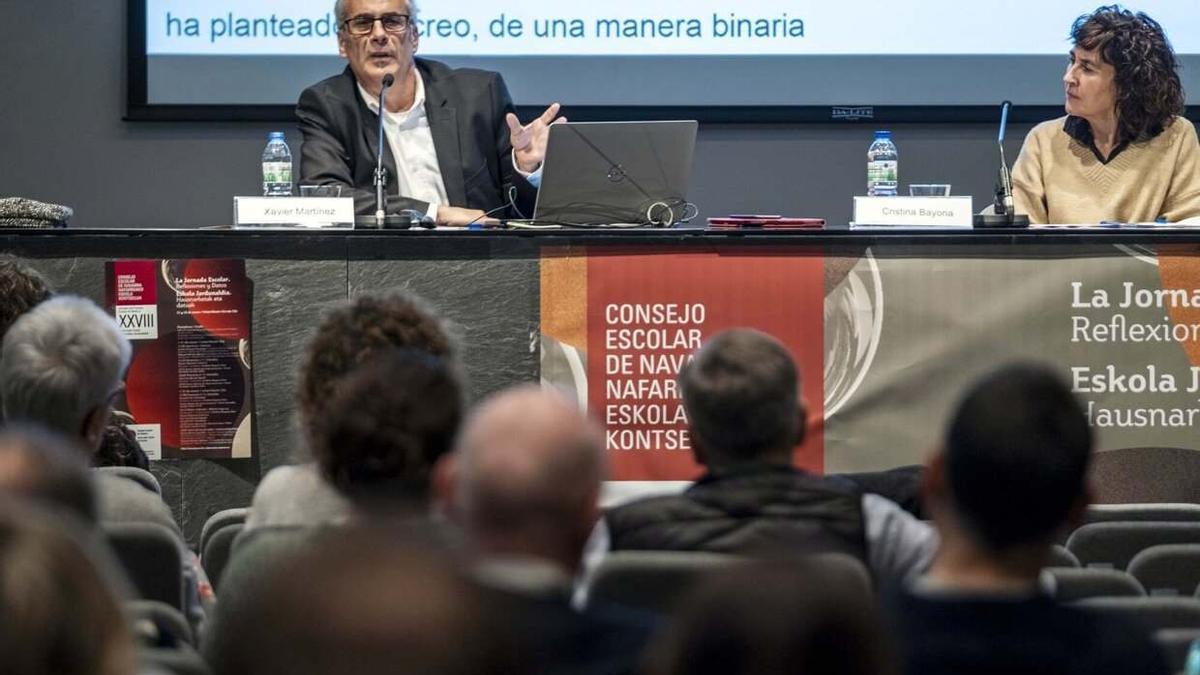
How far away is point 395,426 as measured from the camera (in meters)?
2.12

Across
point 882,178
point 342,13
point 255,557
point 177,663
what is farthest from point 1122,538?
point 342,13

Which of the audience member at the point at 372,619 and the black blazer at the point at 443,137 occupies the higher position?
the black blazer at the point at 443,137

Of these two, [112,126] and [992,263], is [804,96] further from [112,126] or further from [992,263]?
[112,126]

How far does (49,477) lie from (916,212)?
9.94ft

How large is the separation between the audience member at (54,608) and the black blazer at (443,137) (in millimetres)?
Result: 3911

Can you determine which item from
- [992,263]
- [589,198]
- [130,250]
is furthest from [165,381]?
[992,263]

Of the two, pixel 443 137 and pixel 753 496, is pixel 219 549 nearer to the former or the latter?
pixel 753 496

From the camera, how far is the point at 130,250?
4.33 metres

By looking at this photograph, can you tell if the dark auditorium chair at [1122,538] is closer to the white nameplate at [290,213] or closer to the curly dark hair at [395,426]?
the curly dark hair at [395,426]

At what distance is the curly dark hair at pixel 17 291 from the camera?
3.49 m

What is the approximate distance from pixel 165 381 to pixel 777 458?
2.25 meters

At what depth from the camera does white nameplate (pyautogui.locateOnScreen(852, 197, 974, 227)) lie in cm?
432

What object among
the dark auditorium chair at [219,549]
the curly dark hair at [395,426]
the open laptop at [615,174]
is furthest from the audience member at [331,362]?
the open laptop at [615,174]

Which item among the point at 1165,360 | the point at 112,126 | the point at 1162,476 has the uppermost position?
the point at 112,126
